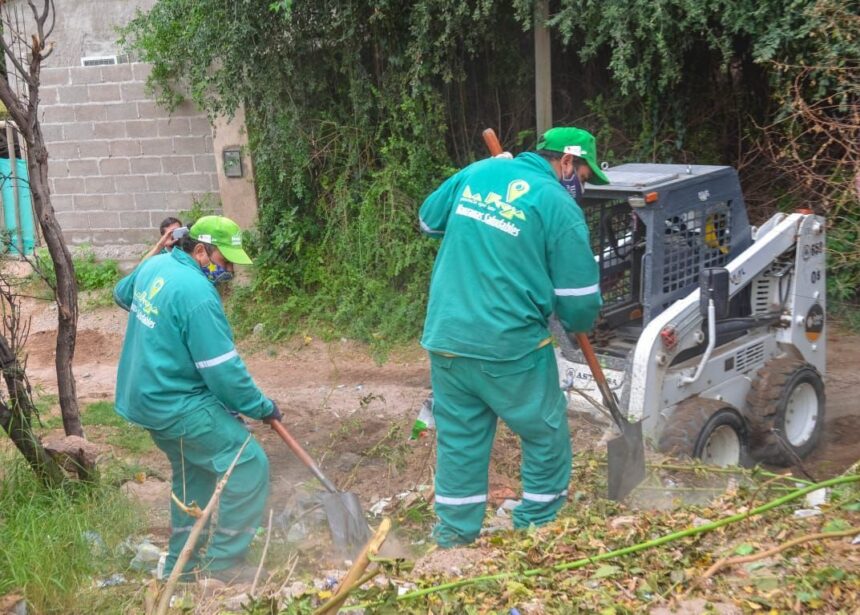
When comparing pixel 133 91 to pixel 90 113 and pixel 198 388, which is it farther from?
pixel 198 388

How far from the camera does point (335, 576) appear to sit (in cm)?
397

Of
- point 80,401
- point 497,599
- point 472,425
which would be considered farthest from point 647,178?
point 80,401

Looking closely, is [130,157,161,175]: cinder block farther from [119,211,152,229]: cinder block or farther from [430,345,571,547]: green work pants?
[430,345,571,547]: green work pants

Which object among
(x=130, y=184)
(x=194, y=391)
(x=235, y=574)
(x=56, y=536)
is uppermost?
(x=130, y=184)

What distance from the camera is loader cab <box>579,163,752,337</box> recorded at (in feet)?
17.8

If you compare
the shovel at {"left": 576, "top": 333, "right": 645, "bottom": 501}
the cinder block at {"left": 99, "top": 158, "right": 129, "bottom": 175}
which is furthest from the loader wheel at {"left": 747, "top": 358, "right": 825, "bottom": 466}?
the cinder block at {"left": 99, "top": 158, "right": 129, "bottom": 175}

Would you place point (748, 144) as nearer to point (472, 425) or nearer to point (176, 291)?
point (472, 425)

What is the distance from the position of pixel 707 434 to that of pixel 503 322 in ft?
5.64

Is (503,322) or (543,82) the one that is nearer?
(503,322)

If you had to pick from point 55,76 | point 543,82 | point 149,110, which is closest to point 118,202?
point 149,110

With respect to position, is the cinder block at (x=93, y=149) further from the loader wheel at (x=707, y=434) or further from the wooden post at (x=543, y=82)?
the loader wheel at (x=707, y=434)

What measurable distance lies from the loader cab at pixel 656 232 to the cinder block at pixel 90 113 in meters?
7.13

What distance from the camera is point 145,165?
11016 millimetres

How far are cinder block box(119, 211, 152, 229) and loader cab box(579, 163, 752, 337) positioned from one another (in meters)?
6.70
